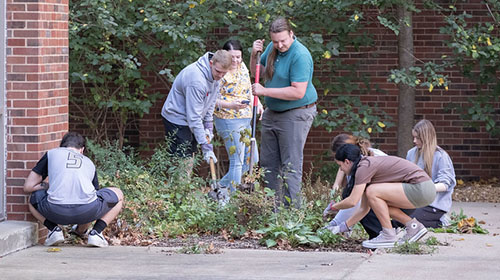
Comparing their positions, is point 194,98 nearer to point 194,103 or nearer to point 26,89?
point 194,103

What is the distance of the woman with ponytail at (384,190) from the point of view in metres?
6.94

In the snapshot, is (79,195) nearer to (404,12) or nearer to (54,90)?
(54,90)

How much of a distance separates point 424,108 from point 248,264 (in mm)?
6313

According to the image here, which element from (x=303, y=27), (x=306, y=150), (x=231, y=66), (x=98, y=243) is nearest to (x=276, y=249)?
(x=98, y=243)

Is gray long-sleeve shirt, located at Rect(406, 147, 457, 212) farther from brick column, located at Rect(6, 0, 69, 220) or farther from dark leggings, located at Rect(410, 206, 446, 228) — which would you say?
brick column, located at Rect(6, 0, 69, 220)

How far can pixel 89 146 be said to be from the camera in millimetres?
8086

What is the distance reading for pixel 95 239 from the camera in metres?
7.00

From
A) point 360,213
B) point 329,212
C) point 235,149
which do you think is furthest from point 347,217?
point 235,149

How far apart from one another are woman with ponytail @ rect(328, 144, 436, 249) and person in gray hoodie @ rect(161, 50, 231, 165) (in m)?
1.67

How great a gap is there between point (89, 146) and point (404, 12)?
4.63 meters

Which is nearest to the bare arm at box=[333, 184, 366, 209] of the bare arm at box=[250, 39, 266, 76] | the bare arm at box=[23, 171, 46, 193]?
A: the bare arm at box=[250, 39, 266, 76]

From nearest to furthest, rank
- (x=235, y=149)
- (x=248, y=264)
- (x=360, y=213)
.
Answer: (x=248, y=264) → (x=360, y=213) → (x=235, y=149)

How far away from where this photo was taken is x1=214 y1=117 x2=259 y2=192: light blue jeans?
8773mm

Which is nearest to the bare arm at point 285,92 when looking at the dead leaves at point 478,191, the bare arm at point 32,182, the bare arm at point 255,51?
the bare arm at point 255,51
